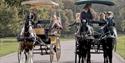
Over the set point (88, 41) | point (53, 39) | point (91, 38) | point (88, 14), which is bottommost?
point (53, 39)

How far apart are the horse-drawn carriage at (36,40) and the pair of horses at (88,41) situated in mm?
1704

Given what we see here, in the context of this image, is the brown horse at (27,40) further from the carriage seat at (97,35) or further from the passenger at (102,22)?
the passenger at (102,22)

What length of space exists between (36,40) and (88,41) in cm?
280

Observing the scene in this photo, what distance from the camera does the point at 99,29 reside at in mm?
18266

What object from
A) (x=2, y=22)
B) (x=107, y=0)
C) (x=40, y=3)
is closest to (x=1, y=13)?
(x=2, y=22)

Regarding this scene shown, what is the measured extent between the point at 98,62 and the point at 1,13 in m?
38.1

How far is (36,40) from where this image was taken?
1827cm

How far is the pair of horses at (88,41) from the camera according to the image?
635 inches

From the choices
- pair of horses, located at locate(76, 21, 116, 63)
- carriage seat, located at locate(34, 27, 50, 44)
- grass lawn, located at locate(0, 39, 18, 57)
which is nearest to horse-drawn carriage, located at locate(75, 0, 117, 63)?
pair of horses, located at locate(76, 21, 116, 63)

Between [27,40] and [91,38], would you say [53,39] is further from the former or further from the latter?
[91,38]

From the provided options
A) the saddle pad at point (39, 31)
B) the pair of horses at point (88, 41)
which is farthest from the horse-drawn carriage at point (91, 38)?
the saddle pad at point (39, 31)

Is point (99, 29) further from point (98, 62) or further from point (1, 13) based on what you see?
point (1, 13)

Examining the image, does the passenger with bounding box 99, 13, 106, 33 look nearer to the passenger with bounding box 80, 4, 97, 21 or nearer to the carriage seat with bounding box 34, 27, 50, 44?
the passenger with bounding box 80, 4, 97, 21

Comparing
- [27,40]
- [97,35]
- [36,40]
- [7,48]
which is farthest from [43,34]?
[7,48]
